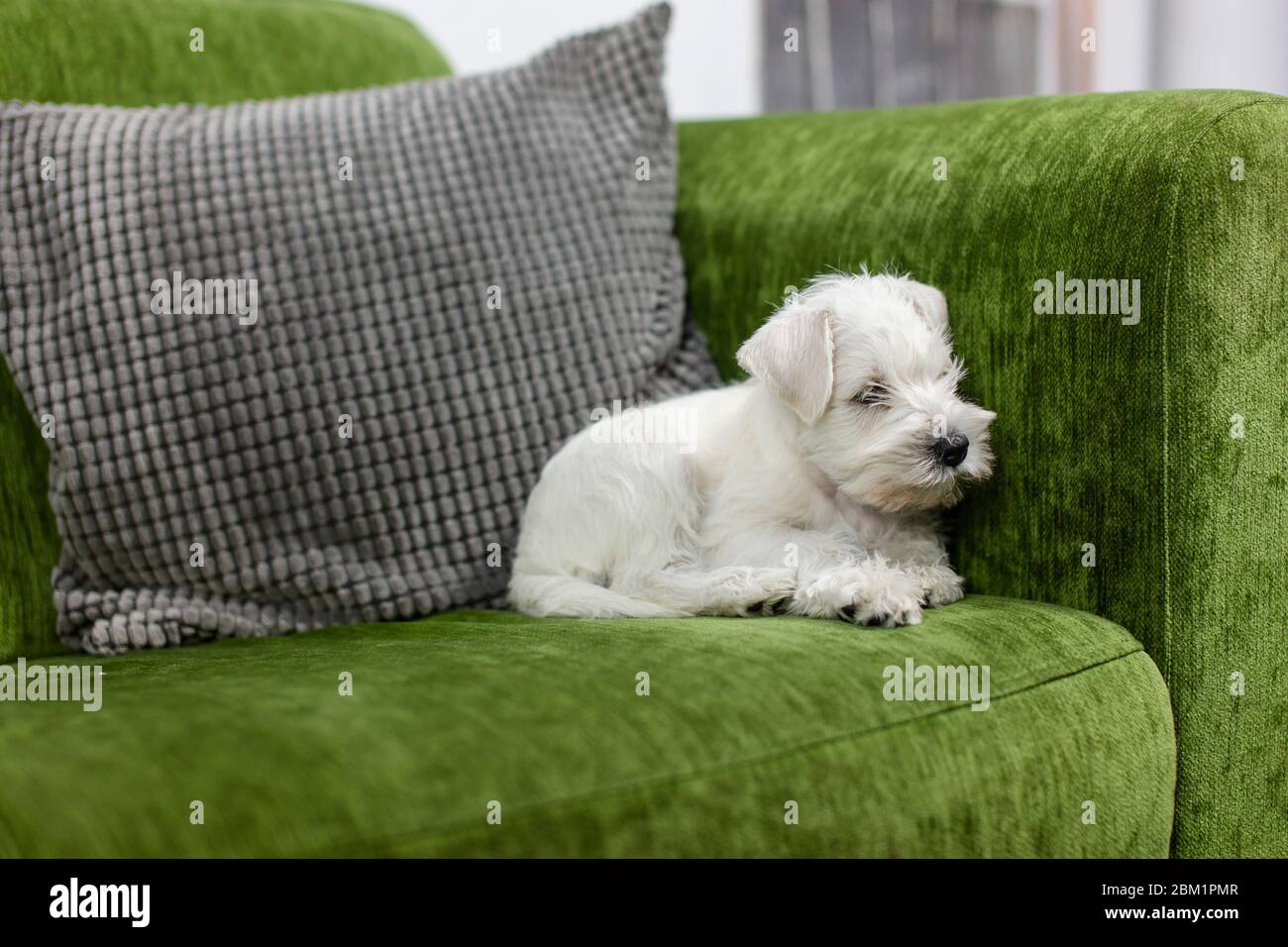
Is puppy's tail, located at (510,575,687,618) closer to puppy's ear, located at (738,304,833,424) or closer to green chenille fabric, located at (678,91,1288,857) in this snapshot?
puppy's ear, located at (738,304,833,424)

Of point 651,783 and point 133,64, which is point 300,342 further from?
point 651,783

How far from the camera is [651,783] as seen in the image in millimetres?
1085

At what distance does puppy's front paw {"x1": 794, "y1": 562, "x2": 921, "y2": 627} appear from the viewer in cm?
140

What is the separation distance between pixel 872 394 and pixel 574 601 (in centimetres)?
49

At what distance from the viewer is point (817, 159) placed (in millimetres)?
1909

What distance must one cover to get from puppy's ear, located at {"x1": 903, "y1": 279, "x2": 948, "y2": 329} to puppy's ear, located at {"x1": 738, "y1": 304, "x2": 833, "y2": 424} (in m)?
0.12

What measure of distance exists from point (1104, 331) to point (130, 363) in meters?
1.26

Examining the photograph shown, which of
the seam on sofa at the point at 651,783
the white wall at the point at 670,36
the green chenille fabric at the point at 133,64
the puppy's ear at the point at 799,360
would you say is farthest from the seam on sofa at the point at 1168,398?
the white wall at the point at 670,36

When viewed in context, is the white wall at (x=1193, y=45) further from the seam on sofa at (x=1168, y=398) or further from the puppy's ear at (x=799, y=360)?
the puppy's ear at (x=799, y=360)

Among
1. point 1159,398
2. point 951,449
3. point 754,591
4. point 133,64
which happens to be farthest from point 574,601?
point 133,64
